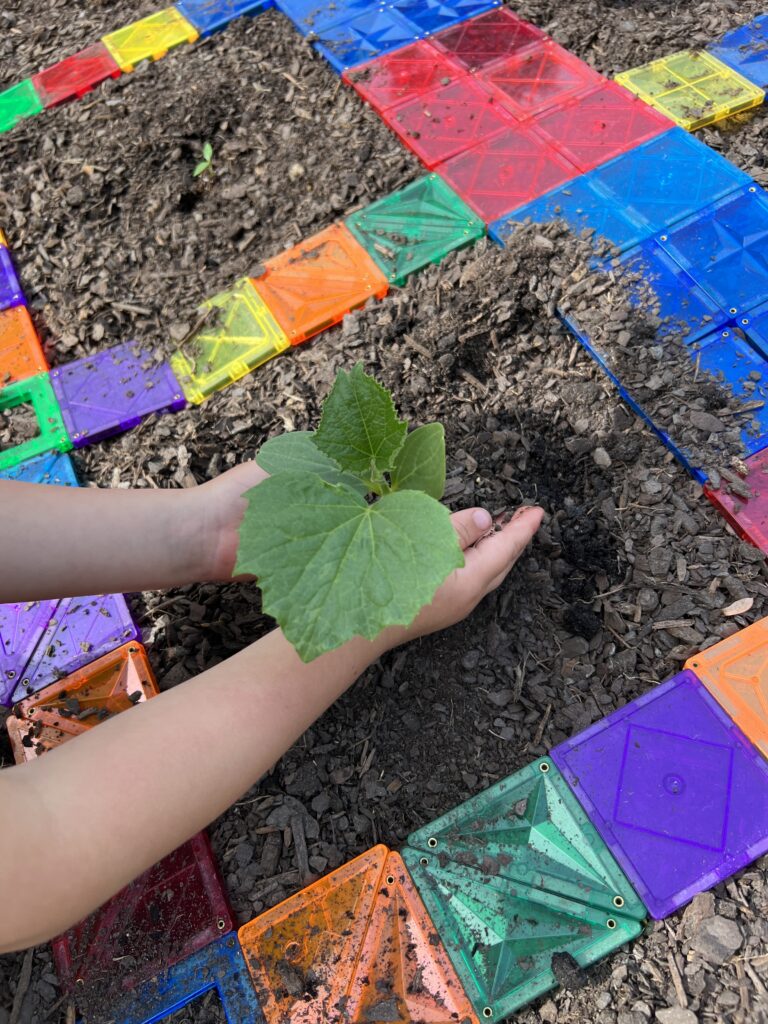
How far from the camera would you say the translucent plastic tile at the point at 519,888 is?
4.49 ft

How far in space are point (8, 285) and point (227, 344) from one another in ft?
2.87

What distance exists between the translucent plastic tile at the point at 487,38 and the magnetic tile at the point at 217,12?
81cm

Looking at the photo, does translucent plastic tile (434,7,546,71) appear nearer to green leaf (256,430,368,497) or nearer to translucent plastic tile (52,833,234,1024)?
green leaf (256,430,368,497)

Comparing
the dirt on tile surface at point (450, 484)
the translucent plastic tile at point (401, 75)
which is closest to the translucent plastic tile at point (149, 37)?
the dirt on tile surface at point (450, 484)

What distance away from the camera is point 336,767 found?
1591 mm

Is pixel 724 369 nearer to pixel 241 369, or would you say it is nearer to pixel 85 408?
pixel 241 369

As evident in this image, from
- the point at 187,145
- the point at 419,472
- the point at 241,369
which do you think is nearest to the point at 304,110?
the point at 187,145

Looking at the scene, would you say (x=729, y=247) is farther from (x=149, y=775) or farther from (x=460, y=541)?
(x=149, y=775)

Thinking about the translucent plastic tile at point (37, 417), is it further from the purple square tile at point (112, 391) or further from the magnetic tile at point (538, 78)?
the magnetic tile at point (538, 78)

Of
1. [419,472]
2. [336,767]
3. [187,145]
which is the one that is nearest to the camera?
[419,472]

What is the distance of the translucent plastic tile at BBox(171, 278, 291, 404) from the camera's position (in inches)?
84.6

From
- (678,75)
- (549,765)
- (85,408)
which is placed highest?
(678,75)

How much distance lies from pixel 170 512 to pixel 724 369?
1.34m

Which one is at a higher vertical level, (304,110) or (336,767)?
(304,110)
